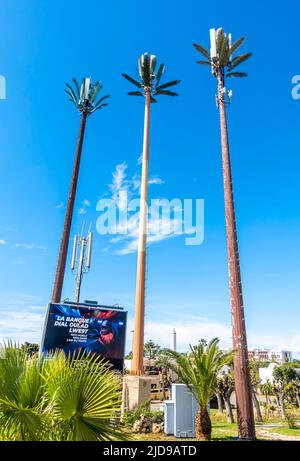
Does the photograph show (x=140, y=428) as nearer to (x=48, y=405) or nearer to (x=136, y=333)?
(x=136, y=333)

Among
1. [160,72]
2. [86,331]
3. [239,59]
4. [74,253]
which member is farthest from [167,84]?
[86,331]

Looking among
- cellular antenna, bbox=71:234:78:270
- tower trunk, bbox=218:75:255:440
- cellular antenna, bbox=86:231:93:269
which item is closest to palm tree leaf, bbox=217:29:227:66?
tower trunk, bbox=218:75:255:440

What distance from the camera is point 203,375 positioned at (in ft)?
45.0

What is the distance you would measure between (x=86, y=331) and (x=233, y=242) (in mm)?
9412

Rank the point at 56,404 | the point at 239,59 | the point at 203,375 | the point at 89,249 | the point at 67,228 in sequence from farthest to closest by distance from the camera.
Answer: the point at 89,249
the point at 67,228
the point at 239,59
the point at 203,375
the point at 56,404

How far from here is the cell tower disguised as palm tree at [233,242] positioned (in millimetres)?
13352

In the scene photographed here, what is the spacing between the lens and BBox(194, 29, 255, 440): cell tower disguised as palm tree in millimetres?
13352

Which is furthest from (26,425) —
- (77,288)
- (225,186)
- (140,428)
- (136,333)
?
(77,288)

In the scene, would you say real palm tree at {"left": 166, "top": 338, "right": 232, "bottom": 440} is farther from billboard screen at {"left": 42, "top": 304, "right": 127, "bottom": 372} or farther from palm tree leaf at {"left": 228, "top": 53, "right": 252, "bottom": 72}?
palm tree leaf at {"left": 228, "top": 53, "right": 252, "bottom": 72}

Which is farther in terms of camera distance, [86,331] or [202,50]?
[202,50]

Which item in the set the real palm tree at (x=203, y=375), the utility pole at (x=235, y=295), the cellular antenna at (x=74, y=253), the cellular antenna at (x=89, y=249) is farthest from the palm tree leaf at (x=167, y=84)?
the real palm tree at (x=203, y=375)

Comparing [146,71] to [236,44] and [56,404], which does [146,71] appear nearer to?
[236,44]

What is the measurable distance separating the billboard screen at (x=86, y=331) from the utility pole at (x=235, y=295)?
6910 mm
